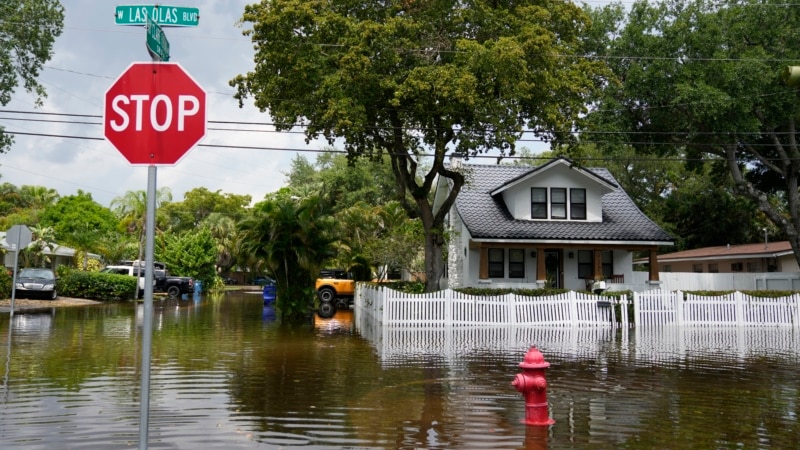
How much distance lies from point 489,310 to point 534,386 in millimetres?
13264

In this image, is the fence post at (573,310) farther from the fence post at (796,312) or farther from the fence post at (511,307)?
the fence post at (796,312)

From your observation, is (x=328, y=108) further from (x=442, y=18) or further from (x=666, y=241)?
(x=666, y=241)

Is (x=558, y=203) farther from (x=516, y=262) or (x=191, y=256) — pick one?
(x=191, y=256)

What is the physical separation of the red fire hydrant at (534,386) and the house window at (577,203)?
22.3m

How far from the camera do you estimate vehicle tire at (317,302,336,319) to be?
26711 mm

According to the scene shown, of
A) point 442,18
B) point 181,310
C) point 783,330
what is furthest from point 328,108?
point 783,330

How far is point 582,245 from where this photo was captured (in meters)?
27.8

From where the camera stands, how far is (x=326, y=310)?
29.6 meters

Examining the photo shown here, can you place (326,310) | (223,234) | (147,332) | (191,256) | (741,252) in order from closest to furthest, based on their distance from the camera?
(147,332) < (326,310) < (741,252) < (191,256) < (223,234)

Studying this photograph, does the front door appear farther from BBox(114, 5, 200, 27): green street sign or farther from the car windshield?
BBox(114, 5, 200, 27): green street sign

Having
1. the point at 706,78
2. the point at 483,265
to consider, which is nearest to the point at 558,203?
the point at 483,265

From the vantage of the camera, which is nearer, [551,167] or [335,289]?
[551,167]

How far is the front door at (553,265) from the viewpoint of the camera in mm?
29297

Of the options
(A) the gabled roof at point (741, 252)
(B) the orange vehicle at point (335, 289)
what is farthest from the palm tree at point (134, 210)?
(A) the gabled roof at point (741, 252)
